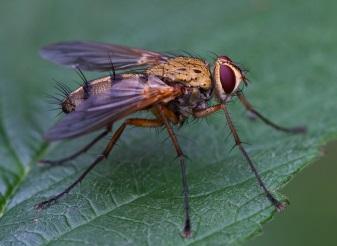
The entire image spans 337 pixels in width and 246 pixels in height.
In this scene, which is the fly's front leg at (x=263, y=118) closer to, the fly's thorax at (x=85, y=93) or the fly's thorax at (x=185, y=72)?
the fly's thorax at (x=185, y=72)

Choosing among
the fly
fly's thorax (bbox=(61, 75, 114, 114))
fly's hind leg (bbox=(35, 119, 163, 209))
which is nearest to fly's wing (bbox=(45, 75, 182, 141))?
the fly

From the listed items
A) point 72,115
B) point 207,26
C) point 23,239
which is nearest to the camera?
point 23,239

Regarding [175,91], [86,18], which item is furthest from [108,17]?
[175,91]

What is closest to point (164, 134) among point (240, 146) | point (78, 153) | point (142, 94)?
point (78, 153)

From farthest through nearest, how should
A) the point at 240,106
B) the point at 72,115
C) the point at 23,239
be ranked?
the point at 240,106 → the point at 72,115 → the point at 23,239

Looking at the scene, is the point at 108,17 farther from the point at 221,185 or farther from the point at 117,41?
the point at 221,185

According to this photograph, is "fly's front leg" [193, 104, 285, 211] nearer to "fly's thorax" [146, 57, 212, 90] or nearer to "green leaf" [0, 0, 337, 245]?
"green leaf" [0, 0, 337, 245]

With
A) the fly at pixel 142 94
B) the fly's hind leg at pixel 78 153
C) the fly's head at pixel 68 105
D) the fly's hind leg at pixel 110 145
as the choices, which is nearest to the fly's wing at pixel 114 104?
the fly at pixel 142 94
